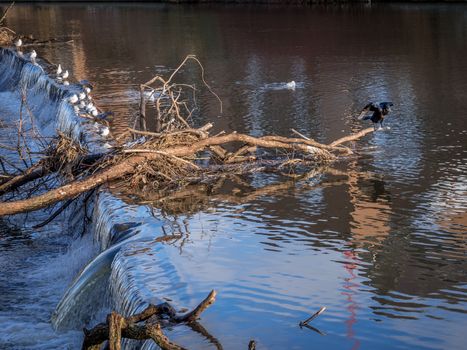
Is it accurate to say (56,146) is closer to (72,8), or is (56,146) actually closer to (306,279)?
(306,279)

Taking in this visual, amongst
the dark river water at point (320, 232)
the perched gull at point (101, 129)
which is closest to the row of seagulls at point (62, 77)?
the dark river water at point (320, 232)

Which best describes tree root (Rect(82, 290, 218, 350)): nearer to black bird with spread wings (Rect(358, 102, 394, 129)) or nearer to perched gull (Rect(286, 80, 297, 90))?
black bird with spread wings (Rect(358, 102, 394, 129))

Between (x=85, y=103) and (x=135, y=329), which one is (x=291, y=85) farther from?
(x=135, y=329)

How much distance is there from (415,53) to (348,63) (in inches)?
57.7

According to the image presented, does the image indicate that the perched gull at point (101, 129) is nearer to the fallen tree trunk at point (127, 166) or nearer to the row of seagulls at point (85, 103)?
the row of seagulls at point (85, 103)

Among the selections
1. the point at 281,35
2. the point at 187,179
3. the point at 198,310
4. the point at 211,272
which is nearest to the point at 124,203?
the point at 187,179

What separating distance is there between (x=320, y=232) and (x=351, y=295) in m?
1.29

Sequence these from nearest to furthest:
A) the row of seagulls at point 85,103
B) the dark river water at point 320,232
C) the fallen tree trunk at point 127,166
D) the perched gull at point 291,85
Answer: the dark river water at point 320,232
the fallen tree trunk at point 127,166
the row of seagulls at point 85,103
the perched gull at point 291,85

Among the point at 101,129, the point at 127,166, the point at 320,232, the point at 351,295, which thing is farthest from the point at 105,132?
the point at 351,295

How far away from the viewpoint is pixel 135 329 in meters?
4.29

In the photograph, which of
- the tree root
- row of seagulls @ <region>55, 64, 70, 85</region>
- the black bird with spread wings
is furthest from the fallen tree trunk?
row of seagulls @ <region>55, 64, 70, 85</region>

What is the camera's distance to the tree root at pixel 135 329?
4152mm

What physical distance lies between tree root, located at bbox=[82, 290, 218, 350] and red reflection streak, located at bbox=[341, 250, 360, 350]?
709 mm

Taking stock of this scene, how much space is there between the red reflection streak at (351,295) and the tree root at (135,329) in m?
0.71
